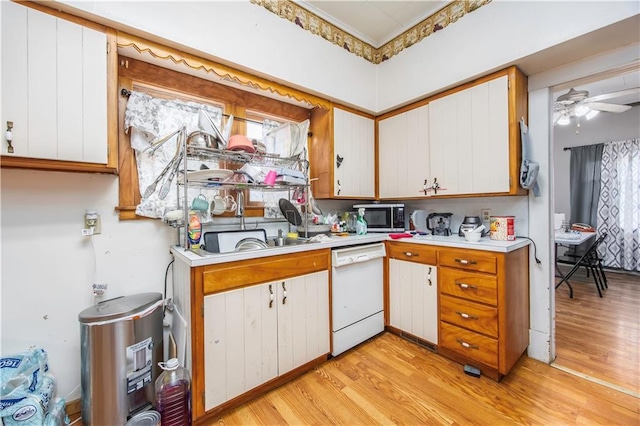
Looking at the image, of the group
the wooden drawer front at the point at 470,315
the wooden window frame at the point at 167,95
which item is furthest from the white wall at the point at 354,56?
the wooden drawer front at the point at 470,315

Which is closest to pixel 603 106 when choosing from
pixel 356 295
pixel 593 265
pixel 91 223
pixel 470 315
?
pixel 593 265

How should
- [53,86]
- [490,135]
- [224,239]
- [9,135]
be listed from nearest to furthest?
[9,135] → [53,86] → [224,239] → [490,135]

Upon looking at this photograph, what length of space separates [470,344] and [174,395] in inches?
75.9

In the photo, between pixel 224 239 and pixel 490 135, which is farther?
pixel 490 135

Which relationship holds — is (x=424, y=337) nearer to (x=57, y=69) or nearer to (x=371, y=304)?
(x=371, y=304)

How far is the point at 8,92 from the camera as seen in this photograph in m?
1.17

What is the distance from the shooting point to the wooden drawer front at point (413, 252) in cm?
207

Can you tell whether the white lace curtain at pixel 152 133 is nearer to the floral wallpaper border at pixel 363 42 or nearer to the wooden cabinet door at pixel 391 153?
the floral wallpaper border at pixel 363 42

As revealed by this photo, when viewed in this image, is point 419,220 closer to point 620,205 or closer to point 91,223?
point 91,223

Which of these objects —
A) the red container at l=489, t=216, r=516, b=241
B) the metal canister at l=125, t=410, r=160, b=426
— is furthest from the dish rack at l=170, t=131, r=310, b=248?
the red container at l=489, t=216, r=516, b=241

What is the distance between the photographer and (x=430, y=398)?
1597mm

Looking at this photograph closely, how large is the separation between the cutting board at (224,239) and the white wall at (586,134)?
193 inches

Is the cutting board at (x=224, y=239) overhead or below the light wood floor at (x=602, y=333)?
overhead

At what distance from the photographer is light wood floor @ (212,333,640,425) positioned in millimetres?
1442
